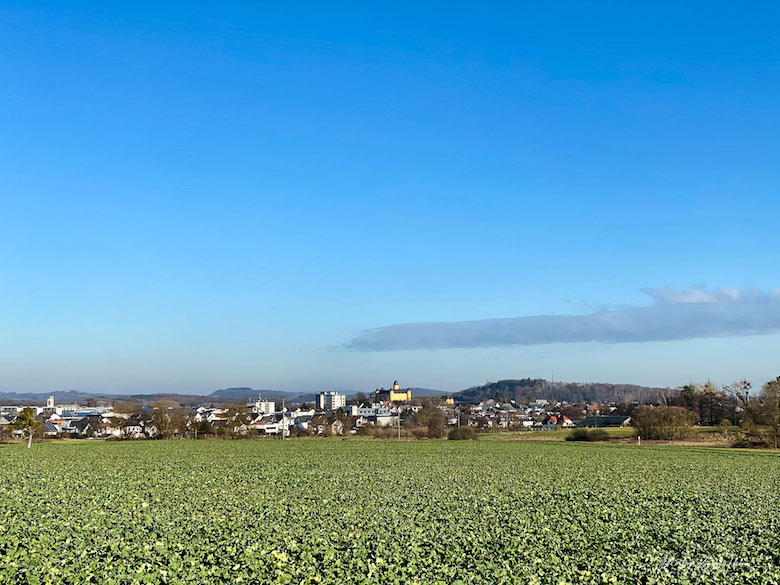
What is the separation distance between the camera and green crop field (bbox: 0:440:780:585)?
41.5 feet

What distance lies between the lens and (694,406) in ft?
361

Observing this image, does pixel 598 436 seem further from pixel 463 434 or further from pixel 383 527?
pixel 383 527

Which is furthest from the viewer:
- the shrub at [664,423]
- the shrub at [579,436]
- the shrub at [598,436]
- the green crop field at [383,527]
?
the shrub at [579,436]

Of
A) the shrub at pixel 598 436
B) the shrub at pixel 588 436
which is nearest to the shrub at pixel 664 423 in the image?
the shrub at pixel 598 436

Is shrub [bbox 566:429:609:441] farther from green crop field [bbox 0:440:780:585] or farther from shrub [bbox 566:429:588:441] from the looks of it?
green crop field [bbox 0:440:780:585]

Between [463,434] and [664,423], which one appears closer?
[664,423]

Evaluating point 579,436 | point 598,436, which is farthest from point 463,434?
point 598,436

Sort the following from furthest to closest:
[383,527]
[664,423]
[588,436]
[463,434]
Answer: [463,434], [664,423], [588,436], [383,527]

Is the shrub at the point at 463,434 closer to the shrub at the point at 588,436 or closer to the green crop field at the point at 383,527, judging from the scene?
the shrub at the point at 588,436

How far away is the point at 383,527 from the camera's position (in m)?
→ 16.7

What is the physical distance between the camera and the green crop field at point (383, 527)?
12664mm

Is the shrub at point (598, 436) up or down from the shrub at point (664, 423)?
down

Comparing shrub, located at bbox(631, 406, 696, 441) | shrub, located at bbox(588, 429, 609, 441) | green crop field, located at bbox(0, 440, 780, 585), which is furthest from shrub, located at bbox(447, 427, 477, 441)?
green crop field, located at bbox(0, 440, 780, 585)

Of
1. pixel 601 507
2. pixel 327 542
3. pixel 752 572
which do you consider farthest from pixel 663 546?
pixel 327 542
